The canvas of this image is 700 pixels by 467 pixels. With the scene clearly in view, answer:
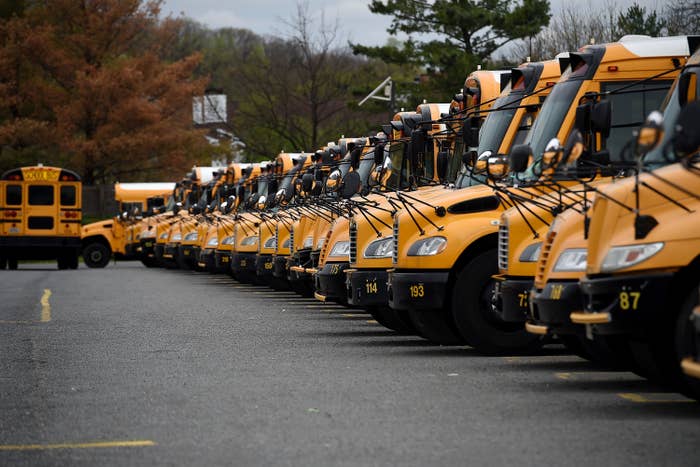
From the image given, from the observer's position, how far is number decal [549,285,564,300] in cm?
1008

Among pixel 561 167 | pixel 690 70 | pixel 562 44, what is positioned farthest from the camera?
pixel 562 44

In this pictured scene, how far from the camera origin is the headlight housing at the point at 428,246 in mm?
13250

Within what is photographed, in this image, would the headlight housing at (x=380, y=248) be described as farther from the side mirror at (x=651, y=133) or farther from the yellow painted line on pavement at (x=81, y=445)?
the side mirror at (x=651, y=133)

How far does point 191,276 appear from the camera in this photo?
3506cm

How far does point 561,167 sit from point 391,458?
286cm

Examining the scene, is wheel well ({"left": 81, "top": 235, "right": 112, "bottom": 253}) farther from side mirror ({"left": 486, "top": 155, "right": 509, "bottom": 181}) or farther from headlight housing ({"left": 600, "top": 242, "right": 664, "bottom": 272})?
headlight housing ({"left": 600, "top": 242, "right": 664, "bottom": 272})

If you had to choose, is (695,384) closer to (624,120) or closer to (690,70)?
(690,70)

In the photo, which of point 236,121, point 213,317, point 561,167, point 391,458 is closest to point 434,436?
point 391,458

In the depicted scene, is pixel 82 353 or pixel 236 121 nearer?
pixel 82 353

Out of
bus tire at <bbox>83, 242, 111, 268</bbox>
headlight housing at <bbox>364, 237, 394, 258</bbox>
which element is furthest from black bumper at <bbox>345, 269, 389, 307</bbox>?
bus tire at <bbox>83, 242, 111, 268</bbox>

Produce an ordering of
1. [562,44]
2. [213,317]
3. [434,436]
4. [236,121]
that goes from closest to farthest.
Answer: [434,436] < [213,317] < [562,44] < [236,121]

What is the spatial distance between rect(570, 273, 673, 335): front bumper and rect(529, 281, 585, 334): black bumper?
67 centimetres

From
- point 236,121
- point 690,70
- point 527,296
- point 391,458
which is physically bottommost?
point 391,458

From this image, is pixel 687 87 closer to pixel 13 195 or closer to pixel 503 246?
pixel 503 246
